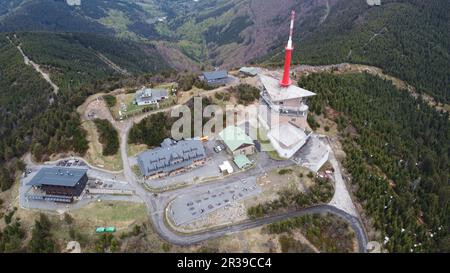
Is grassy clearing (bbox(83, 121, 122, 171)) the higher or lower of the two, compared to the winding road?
higher

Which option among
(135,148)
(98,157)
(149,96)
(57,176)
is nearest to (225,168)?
(135,148)

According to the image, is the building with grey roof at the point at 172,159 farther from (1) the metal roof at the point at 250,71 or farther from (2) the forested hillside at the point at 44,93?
(1) the metal roof at the point at 250,71

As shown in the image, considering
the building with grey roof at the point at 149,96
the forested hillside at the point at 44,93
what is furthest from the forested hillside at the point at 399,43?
the forested hillside at the point at 44,93

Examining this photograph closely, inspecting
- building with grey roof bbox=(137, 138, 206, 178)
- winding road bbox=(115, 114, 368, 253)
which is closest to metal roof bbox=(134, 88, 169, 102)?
winding road bbox=(115, 114, 368, 253)

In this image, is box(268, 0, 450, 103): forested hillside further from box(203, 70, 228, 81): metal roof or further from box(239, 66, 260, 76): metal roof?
box(203, 70, 228, 81): metal roof

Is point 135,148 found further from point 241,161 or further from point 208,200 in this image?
point 241,161

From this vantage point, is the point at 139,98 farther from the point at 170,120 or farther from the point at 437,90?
the point at 437,90
